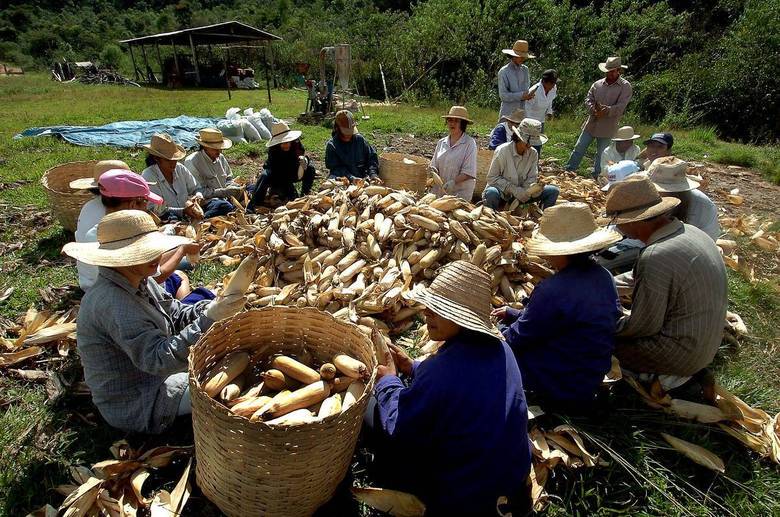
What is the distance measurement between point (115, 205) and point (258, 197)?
2.58 m

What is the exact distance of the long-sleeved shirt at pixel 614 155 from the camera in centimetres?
678

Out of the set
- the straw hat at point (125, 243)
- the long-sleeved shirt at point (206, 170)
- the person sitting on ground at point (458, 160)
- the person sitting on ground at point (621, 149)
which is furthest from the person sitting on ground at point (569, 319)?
the person sitting on ground at point (621, 149)

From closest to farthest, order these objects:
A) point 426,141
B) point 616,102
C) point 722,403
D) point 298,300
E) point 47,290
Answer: point 722,403, point 298,300, point 47,290, point 616,102, point 426,141

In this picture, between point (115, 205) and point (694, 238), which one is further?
point (115, 205)

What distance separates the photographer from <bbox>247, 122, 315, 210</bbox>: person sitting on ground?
5688 millimetres

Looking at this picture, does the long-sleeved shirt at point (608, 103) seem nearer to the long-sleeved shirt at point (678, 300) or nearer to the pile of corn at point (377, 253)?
the pile of corn at point (377, 253)

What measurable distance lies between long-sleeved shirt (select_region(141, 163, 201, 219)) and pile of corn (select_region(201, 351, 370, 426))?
2911 millimetres

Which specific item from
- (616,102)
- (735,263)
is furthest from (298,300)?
(616,102)

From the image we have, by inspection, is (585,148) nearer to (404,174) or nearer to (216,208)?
(404,174)

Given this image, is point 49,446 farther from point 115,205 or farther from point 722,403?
point 722,403

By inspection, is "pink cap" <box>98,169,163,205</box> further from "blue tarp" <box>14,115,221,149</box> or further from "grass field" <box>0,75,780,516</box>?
"blue tarp" <box>14,115,221,149</box>

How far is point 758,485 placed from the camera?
2.58 m

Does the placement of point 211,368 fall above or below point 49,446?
above

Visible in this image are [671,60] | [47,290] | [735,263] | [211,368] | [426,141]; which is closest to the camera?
[211,368]
